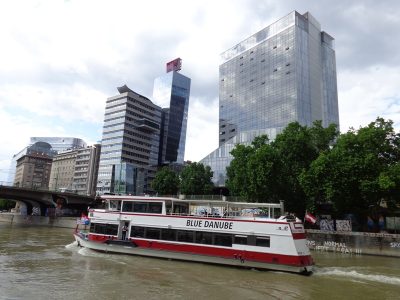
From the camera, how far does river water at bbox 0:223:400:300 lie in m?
17.5

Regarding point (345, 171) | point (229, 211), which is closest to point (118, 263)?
point (229, 211)

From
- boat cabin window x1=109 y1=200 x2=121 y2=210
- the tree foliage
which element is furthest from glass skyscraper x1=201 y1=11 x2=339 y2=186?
boat cabin window x1=109 y1=200 x2=121 y2=210

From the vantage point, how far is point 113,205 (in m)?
31.4

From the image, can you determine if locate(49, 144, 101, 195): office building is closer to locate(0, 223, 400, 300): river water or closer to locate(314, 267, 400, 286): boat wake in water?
locate(0, 223, 400, 300): river water

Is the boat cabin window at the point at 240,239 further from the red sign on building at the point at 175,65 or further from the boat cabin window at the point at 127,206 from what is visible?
the red sign on building at the point at 175,65

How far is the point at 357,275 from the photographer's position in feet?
76.3

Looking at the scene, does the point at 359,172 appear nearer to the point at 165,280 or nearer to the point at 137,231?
the point at 137,231

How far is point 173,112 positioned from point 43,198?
4114 inches

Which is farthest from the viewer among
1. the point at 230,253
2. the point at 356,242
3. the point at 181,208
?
the point at 356,242

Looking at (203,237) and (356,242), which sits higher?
(203,237)

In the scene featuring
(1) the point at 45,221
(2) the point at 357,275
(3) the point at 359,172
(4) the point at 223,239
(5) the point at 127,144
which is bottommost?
(2) the point at 357,275

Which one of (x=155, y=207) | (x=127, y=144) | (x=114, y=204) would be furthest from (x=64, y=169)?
(x=155, y=207)

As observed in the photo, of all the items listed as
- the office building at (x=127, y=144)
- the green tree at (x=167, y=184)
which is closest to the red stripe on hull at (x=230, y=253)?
the green tree at (x=167, y=184)

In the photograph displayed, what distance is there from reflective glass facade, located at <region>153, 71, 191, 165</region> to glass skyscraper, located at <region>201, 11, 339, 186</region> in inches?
1765
